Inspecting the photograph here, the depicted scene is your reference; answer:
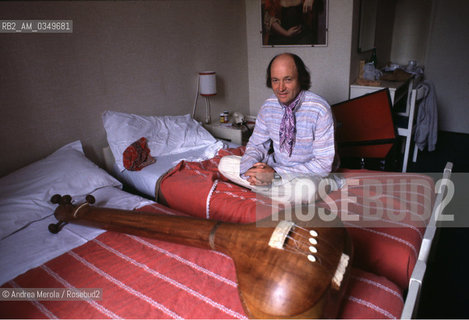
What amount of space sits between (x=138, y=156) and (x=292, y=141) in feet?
3.91

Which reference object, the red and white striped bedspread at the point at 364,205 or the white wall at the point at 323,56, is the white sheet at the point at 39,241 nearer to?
the red and white striped bedspread at the point at 364,205

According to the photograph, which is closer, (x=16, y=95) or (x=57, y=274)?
(x=57, y=274)

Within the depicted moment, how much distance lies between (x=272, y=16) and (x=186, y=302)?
315cm

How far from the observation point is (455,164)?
3363mm

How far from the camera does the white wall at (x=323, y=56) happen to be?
2973 mm

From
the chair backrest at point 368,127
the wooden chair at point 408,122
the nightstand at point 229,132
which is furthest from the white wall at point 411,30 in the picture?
the nightstand at point 229,132

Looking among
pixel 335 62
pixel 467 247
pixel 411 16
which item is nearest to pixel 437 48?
pixel 411 16

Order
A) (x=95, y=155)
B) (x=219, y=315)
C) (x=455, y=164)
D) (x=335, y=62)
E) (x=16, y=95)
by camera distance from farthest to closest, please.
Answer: (x=455, y=164) < (x=335, y=62) < (x=95, y=155) < (x=16, y=95) < (x=219, y=315)

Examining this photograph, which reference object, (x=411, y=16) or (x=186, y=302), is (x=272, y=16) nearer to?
(x=411, y=16)

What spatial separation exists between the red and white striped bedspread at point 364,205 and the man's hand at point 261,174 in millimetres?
85

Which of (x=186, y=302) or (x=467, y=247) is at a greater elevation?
(x=186, y=302)

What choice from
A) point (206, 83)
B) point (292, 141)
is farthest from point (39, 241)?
point (206, 83)

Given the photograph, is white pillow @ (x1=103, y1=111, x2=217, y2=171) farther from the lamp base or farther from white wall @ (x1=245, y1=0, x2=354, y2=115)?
white wall @ (x1=245, y1=0, x2=354, y2=115)

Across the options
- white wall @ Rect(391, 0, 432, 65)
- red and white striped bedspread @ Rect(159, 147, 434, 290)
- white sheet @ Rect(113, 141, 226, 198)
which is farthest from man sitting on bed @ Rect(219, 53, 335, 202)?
white wall @ Rect(391, 0, 432, 65)
